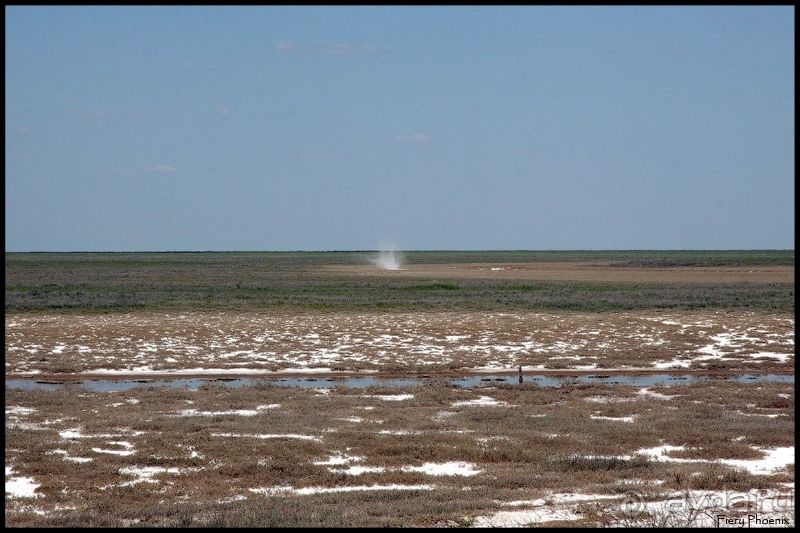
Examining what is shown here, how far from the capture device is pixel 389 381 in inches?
1052

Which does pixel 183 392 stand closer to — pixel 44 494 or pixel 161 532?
pixel 44 494

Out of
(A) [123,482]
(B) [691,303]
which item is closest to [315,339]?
(A) [123,482]

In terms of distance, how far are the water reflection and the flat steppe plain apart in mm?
537

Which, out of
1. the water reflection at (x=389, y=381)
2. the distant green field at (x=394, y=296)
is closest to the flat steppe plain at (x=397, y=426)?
the water reflection at (x=389, y=381)

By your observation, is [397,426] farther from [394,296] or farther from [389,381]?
[394,296]

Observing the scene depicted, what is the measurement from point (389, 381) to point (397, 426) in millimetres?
7677

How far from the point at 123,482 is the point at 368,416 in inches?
293

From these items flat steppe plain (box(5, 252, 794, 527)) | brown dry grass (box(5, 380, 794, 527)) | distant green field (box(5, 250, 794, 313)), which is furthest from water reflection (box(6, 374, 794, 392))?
distant green field (box(5, 250, 794, 313))

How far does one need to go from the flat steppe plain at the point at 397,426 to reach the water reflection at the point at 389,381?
537 millimetres

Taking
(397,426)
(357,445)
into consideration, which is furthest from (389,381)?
(357,445)

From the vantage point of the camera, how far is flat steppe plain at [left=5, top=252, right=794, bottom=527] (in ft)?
39.0

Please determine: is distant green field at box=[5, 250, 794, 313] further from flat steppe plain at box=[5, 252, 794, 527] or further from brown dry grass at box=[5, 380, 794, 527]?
brown dry grass at box=[5, 380, 794, 527]

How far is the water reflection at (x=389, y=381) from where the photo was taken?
25.7m

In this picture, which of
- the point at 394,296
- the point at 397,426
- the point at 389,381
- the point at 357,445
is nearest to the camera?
the point at 357,445
